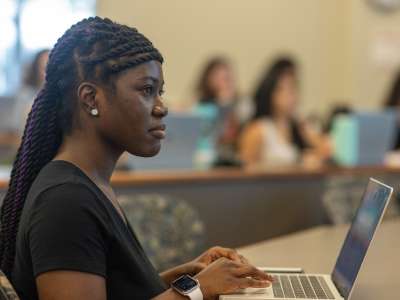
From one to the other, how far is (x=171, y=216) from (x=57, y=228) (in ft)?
3.72

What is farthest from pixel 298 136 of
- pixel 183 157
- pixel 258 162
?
pixel 183 157

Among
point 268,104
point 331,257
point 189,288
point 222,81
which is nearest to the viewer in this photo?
point 189,288

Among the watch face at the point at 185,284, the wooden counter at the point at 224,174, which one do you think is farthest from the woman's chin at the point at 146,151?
the wooden counter at the point at 224,174

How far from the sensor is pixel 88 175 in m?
1.22

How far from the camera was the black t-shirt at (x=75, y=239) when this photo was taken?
1070mm

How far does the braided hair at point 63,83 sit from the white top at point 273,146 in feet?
9.06

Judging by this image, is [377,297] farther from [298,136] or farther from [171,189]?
[298,136]

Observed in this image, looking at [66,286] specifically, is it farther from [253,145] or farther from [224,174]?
[253,145]

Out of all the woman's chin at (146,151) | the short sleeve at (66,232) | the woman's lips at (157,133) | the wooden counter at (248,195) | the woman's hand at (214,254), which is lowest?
the wooden counter at (248,195)

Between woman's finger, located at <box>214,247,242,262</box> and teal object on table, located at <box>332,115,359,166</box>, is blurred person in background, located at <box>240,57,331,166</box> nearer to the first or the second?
teal object on table, located at <box>332,115,359,166</box>

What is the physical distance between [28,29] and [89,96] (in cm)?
411

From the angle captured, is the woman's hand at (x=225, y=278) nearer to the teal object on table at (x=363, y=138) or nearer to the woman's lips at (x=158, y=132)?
the woman's lips at (x=158, y=132)

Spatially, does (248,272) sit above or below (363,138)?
above

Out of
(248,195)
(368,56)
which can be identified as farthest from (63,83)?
(368,56)
